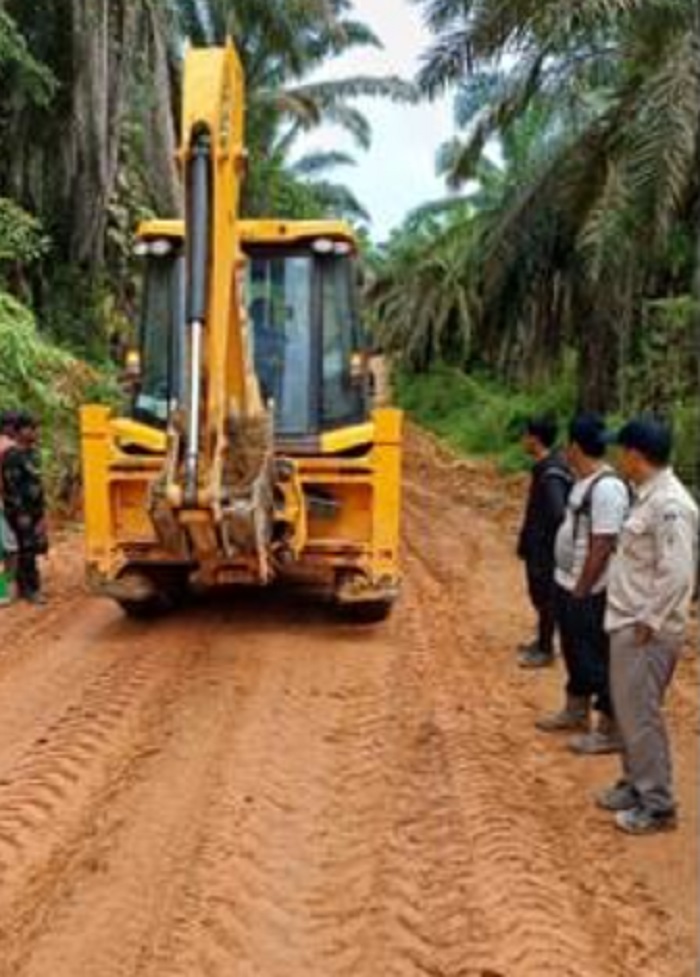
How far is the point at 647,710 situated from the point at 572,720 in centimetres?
182

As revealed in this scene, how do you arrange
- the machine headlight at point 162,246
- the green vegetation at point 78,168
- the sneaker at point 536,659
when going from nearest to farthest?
the sneaker at point 536,659 → the machine headlight at point 162,246 → the green vegetation at point 78,168

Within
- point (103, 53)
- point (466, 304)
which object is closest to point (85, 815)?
point (103, 53)

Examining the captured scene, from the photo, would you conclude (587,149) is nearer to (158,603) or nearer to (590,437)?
(158,603)

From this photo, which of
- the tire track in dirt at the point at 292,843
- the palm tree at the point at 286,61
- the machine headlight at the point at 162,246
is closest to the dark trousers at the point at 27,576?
the machine headlight at the point at 162,246

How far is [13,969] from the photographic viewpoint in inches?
206

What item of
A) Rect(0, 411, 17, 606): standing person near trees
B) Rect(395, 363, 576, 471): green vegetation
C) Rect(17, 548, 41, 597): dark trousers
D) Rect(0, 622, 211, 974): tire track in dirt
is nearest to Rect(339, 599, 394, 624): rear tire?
Rect(0, 622, 211, 974): tire track in dirt

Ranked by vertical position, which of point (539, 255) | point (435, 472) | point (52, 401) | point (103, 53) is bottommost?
point (435, 472)

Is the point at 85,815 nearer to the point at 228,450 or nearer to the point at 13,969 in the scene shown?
the point at 13,969

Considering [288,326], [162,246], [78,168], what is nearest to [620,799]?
[288,326]

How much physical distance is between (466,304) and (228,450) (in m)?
28.5

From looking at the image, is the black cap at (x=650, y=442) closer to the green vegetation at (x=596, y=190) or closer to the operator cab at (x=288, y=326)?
the operator cab at (x=288, y=326)

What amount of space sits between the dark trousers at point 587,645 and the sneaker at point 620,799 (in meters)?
0.89

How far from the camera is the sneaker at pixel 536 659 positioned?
34.0 ft

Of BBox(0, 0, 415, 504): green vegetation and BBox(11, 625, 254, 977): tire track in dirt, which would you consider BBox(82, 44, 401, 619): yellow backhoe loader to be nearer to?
BBox(11, 625, 254, 977): tire track in dirt
